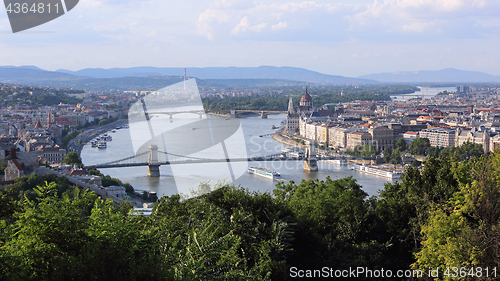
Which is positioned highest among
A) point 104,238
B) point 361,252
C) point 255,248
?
point 104,238

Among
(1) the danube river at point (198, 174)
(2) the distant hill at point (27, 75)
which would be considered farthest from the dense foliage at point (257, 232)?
(2) the distant hill at point (27, 75)

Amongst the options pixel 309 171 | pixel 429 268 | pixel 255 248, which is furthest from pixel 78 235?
pixel 309 171

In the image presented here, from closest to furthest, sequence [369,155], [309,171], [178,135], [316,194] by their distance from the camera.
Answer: [316,194], [309,171], [369,155], [178,135]

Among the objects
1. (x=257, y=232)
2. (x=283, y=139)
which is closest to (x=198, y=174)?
(x=257, y=232)

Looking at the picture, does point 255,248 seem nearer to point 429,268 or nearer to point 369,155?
point 429,268

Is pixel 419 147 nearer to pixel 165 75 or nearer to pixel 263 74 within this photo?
pixel 165 75

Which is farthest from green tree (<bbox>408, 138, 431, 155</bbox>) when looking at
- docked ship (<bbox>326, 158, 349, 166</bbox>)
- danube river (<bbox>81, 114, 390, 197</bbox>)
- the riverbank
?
the riverbank

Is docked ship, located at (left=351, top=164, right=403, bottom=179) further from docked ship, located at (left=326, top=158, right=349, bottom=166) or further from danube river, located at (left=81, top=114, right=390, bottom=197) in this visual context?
docked ship, located at (left=326, top=158, right=349, bottom=166)
